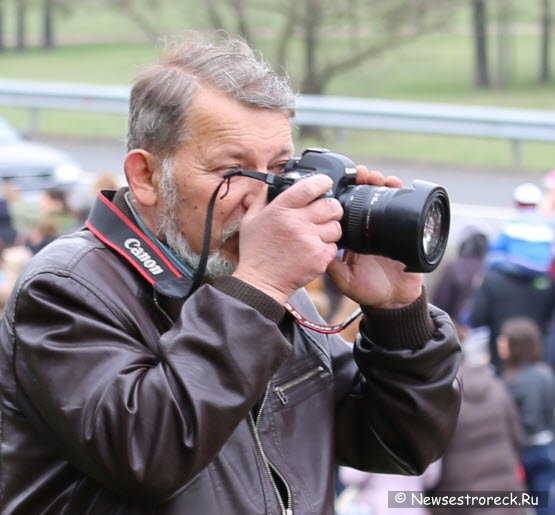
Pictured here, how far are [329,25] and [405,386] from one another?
15727mm

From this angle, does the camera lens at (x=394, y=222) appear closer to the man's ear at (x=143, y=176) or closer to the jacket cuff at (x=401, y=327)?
the jacket cuff at (x=401, y=327)

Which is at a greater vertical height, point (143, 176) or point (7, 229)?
point (143, 176)

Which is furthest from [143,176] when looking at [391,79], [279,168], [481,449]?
[391,79]

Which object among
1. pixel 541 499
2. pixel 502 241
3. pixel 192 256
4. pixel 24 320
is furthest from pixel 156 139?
pixel 502 241

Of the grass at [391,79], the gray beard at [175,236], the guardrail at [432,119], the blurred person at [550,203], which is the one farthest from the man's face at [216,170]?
the grass at [391,79]

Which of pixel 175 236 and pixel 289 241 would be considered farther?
pixel 175 236

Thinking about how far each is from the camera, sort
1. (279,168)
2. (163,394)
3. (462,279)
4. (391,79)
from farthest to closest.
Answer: (391,79), (462,279), (279,168), (163,394)

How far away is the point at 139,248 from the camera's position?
2.24 metres

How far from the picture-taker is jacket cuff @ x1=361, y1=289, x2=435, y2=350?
7.73 feet

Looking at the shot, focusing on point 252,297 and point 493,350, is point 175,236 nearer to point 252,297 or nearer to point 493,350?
point 252,297

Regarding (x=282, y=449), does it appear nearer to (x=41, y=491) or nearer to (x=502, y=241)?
(x=41, y=491)

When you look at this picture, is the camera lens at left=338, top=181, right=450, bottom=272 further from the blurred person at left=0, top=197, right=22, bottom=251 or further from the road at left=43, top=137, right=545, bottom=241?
the road at left=43, top=137, right=545, bottom=241

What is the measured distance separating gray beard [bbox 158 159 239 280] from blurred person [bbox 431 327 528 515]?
2.98 m

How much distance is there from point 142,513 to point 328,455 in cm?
44
